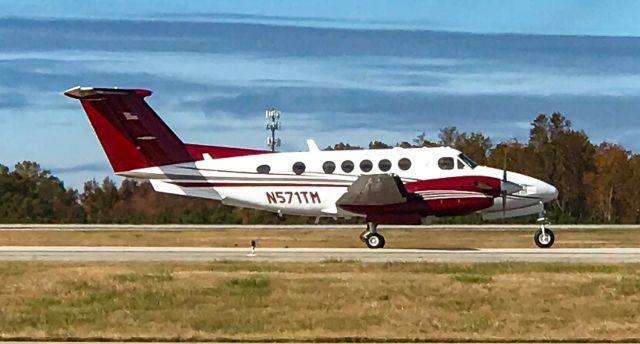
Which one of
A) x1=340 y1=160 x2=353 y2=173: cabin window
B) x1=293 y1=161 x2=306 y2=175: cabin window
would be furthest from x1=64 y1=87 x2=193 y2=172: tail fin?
x1=340 y1=160 x2=353 y2=173: cabin window

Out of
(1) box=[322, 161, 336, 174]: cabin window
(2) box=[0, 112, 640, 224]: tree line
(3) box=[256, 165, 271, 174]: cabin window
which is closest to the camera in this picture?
(1) box=[322, 161, 336, 174]: cabin window

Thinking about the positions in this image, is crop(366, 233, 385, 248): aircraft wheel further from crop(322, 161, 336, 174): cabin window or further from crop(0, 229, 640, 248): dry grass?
crop(322, 161, 336, 174): cabin window

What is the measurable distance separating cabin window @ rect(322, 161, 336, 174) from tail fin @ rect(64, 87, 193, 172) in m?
4.29

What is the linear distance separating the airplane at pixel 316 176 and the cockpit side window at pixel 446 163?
0.03 m

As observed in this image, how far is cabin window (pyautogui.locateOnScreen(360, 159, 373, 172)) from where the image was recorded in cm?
3294

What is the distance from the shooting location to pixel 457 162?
32719mm

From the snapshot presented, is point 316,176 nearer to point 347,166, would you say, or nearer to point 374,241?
point 347,166

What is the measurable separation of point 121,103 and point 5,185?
45.3 metres

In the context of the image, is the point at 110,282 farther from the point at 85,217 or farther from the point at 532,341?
the point at 85,217

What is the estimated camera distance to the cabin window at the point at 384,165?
107ft

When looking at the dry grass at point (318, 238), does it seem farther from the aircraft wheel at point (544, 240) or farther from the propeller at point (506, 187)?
the propeller at point (506, 187)

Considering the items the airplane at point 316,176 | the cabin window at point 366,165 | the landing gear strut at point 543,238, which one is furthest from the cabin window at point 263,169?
the landing gear strut at point 543,238

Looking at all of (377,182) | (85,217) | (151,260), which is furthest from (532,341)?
(85,217)

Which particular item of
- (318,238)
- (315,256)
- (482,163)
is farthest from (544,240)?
(482,163)
